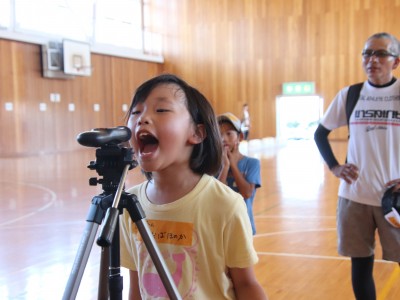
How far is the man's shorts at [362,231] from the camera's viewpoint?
2.62 metres

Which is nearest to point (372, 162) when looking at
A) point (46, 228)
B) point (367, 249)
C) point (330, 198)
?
point (367, 249)

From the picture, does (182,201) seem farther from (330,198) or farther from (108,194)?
(330,198)

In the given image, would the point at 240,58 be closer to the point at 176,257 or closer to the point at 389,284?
the point at 389,284

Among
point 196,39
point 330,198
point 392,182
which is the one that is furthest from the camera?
point 196,39

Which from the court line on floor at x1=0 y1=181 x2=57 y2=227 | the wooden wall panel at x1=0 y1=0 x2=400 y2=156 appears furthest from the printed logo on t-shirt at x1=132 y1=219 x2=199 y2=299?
the wooden wall panel at x1=0 y1=0 x2=400 y2=156

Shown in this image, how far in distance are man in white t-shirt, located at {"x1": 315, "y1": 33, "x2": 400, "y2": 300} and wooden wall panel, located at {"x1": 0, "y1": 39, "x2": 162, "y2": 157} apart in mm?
13577

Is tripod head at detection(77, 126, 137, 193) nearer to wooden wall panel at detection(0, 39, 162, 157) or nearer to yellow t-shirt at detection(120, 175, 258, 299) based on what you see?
yellow t-shirt at detection(120, 175, 258, 299)

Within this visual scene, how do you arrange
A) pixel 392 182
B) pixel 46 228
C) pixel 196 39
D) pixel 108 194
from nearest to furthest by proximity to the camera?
pixel 108 194 → pixel 392 182 → pixel 46 228 → pixel 196 39

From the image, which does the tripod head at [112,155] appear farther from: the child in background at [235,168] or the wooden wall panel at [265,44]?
the wooden wall panel at [265,44]

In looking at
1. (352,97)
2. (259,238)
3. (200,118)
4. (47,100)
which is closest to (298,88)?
(47,100)

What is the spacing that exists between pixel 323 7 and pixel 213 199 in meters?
20.0

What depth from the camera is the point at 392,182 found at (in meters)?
2.58

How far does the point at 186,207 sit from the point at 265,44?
2008cm

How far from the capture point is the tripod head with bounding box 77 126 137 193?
1.20 metres
